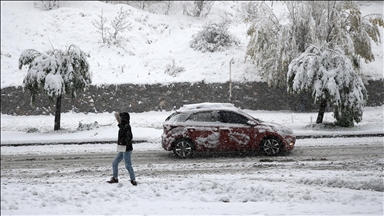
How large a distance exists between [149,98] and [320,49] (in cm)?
1088

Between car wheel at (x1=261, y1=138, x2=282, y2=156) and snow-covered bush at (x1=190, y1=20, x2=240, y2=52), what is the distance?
1676cm

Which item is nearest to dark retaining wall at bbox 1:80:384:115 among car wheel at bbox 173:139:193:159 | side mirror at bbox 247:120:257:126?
side mirror at bbox 247:120:257:126

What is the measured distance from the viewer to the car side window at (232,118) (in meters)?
11.6

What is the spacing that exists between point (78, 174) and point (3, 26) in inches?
1016

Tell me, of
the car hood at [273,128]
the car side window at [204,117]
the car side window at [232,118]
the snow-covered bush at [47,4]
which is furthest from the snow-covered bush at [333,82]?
the snow-covered bush at [47,4]

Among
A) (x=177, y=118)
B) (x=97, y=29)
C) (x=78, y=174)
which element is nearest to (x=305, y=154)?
(x=177, y=118)

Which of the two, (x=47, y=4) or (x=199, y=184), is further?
(x=47, y=4)

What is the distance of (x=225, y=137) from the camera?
37.4ft

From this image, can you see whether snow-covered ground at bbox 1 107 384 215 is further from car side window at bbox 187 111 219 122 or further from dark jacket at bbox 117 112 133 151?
car side window at bbox 187 111 219 122

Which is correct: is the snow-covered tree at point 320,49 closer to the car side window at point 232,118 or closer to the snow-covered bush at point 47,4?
the car side window at point 232,118

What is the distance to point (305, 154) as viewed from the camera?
1166cm

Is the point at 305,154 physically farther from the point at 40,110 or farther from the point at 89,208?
the point at 40,110

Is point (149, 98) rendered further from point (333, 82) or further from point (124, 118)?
point (124, 118)

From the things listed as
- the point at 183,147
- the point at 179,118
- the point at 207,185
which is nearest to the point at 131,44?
the point at 179,118
